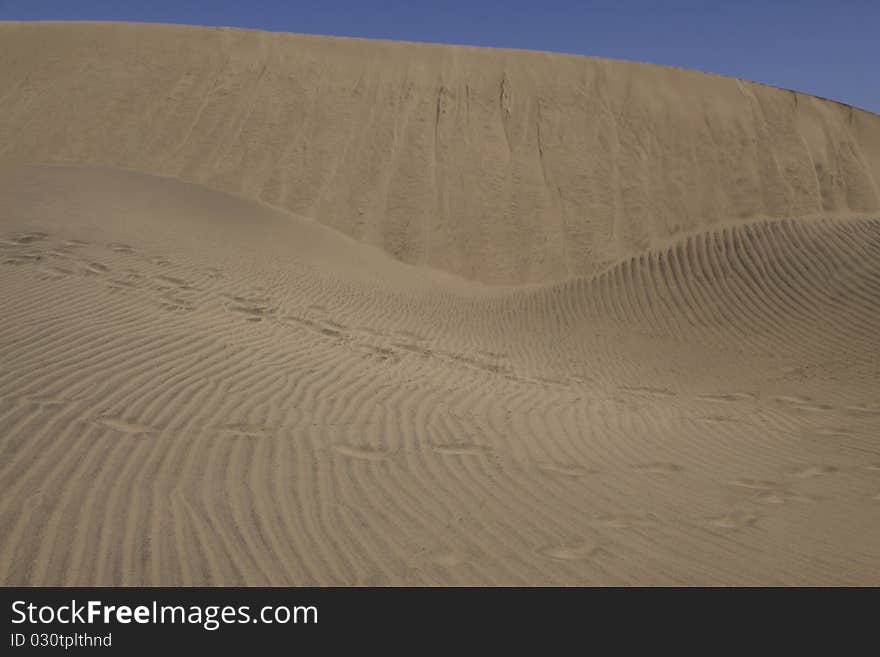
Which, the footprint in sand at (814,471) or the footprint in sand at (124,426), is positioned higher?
the footprint in sand at (124,426)

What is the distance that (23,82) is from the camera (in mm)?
21781

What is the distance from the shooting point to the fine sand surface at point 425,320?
382 centimetres

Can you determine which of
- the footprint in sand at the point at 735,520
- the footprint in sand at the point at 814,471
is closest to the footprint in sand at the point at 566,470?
the footprint in sand at the point at 735,520

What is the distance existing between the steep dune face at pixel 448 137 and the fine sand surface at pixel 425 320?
11 cm

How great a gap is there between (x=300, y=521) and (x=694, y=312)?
8.92 meters

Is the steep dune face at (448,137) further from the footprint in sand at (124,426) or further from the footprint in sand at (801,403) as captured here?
the footprint in sand at (124,426)

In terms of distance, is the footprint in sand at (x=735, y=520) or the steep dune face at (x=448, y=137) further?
the steep dune face at (x=448, y=137)

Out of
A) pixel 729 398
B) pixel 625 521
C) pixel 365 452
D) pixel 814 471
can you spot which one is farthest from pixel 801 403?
pixel 365 452

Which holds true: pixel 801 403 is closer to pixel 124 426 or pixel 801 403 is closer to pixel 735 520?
pixel 735 520

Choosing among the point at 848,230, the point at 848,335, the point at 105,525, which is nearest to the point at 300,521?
the point at 105,525

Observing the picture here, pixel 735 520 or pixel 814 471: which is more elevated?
pixel 814 471

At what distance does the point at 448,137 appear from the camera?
1906 centimetres
